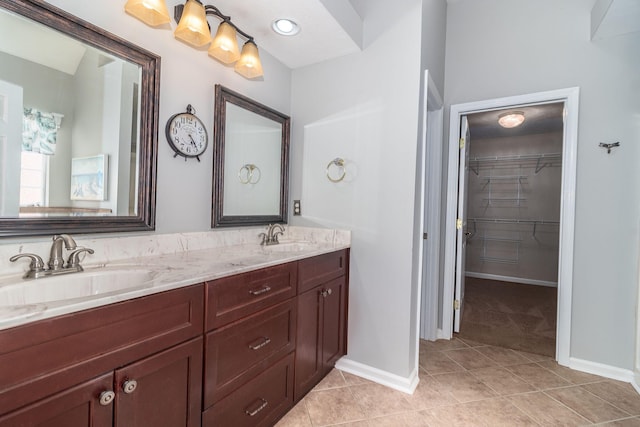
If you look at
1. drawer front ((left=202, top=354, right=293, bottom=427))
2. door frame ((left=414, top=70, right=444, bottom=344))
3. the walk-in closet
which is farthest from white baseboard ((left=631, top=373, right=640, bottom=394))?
drawer front ((left=202, top=354, right=293, bottom=427))

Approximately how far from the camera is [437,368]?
2143 mm

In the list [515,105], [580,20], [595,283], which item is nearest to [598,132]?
[515,105]

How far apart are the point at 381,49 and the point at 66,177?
74.8 inches

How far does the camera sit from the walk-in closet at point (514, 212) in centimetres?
396

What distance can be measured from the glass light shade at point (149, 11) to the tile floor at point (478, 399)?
2078 mm

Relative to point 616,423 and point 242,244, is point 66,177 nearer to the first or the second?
point 242,244

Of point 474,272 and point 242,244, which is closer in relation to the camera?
point 242,244

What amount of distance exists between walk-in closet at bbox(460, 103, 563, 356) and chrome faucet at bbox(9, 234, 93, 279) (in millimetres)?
3673

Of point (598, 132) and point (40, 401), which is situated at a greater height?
point (598, 132)

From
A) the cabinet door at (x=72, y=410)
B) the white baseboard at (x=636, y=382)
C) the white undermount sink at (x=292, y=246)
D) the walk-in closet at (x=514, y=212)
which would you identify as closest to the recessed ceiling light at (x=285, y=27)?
the white undermount sink at (x=292, y=246)

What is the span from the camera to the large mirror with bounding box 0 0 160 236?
1.06 metres

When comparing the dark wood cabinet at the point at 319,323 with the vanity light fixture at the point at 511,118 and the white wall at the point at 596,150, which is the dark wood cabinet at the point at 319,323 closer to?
the white wall at the point at 596,150

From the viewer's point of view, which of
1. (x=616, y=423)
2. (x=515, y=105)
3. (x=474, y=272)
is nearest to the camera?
(x=616, y=423)

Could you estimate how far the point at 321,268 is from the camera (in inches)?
71.1
